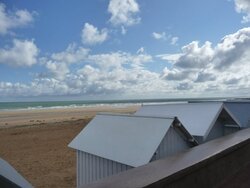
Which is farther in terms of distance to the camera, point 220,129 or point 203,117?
point 220,129

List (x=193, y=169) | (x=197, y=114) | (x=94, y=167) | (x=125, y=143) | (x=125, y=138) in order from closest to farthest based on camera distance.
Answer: (x=193, y=169) < (x=125, y=143) < (x=125, y=138) < (x=94, y=167) < (x=197, y=114)

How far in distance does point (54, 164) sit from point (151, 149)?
860 cm

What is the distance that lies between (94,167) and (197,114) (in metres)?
2.47

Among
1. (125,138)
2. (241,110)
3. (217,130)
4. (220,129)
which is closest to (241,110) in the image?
(241,110)

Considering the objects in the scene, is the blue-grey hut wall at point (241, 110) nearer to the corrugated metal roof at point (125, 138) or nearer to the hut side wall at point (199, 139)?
the hut side wall at point (199, 139)

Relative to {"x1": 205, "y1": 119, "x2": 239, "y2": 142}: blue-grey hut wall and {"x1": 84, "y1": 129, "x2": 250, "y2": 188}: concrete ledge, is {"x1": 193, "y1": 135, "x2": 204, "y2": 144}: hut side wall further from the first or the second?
{"x1": 84, "y1": 129, "x2": 250, "y2": 188}: concrete ledge

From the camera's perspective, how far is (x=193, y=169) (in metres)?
2.27

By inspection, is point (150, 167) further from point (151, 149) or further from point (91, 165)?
point (91, 165)

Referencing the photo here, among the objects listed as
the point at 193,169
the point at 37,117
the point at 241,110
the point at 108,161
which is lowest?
the point at 37,117

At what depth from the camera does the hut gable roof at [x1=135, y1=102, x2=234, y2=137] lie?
5512 mm

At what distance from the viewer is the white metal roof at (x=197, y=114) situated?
5.51 metres

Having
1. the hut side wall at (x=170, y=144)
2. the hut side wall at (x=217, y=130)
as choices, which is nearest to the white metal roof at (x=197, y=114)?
the hut side wall at (x=217, y=130)

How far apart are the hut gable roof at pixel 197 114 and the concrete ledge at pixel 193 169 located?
1890mm

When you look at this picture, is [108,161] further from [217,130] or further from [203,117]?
[217,130]
